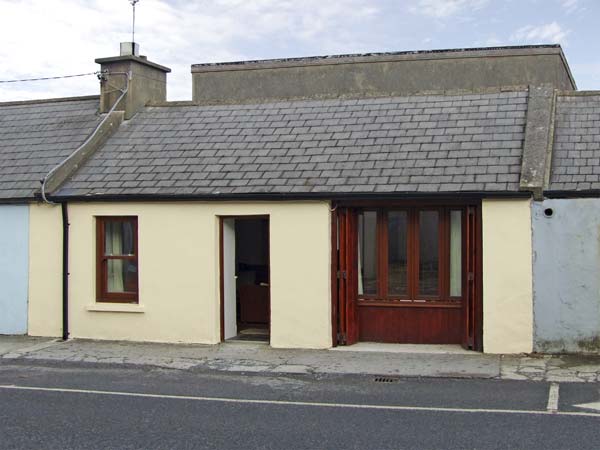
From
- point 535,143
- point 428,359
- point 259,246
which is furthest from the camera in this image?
point 259,246

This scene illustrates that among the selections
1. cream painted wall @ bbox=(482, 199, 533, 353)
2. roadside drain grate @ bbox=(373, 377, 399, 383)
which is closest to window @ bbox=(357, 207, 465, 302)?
cream painted wall @ bbox=(482, 199, 533, 353)

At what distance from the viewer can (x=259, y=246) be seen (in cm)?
1658

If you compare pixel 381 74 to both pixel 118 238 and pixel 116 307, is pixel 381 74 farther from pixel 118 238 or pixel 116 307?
pixel 116 307

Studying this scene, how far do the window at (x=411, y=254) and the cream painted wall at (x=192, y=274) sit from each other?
2.61 ft

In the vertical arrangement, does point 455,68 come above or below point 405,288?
above

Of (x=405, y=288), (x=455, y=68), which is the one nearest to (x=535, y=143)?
(x=405, y=288)

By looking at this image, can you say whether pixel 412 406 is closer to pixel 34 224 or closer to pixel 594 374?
pixel 594 374

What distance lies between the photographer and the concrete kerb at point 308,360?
11008 mm

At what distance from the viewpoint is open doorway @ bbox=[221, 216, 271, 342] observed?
45.8ft

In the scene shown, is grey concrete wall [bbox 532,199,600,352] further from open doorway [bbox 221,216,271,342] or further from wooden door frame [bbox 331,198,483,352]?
open doorway [bbox 221,216,271,342]

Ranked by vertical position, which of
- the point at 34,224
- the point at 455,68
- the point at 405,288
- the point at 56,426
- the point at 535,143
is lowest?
the point at 56,426

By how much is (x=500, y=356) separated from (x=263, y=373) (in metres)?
3.64

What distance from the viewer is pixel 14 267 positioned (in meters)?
14.6

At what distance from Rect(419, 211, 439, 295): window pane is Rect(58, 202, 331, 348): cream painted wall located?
1.55 metres
